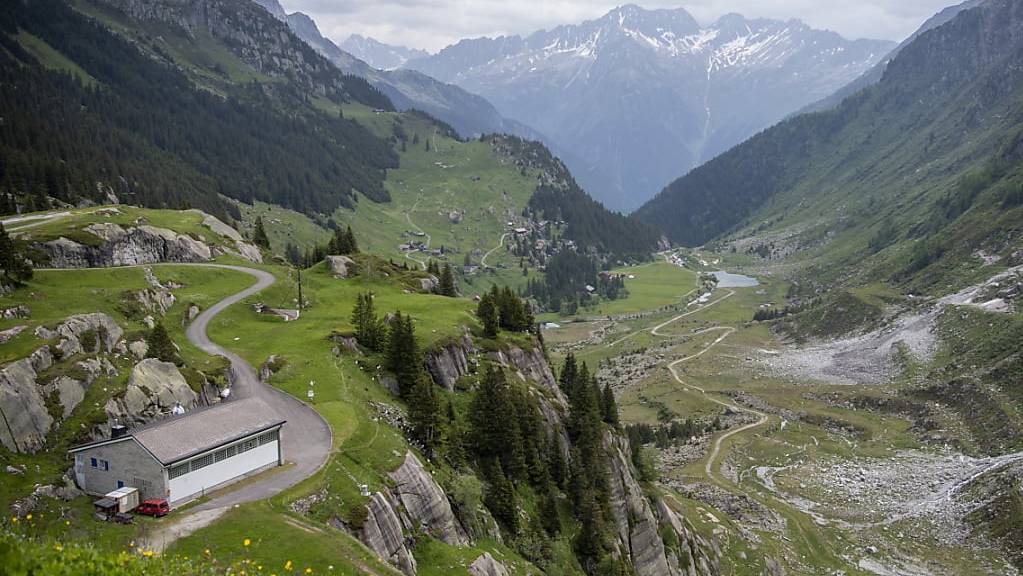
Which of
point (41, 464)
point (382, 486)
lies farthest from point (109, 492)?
point (382, 486)

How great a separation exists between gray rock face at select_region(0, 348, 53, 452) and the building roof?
2.43m

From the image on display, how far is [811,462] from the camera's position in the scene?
325 ft

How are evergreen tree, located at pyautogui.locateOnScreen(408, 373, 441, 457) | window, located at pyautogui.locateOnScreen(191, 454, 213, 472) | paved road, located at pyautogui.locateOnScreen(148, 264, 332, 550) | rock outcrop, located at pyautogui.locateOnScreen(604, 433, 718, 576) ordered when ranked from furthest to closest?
rock outcrop, located at pyautogui.locateOnScreen(604, 433, 718, 576), evergreen tree, located at pyautogui.locateOnScreen(408, 373, 441, 457), window, located at pyautogui.locateOnScreen(191, 454, 213, 472), paved road, located at pyautogui.locateOnScreen(148, 264, 332, 550)

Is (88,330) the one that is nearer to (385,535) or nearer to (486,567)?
(385,535)

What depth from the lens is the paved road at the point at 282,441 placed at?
1315 inches

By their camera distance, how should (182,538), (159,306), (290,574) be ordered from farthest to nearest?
(159,306), (182,538), (290,574)

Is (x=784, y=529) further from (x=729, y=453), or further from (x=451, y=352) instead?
(x=451, y=352)

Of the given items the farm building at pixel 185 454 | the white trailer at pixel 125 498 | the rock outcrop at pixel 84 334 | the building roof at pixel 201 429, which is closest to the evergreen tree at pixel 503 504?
the farm building at pixel 185 454

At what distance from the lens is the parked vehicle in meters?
33.5

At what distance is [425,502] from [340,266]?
59074 millimetres

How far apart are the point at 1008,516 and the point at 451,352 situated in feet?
213

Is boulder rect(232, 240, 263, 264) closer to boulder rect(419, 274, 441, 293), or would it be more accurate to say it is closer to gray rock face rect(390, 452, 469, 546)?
boulder rect(419, 274, 441, 293)

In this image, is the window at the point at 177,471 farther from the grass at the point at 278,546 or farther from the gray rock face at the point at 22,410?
the gray rock face at the point at 22,410

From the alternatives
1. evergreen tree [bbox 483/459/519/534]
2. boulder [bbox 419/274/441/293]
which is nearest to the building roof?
evergreen tree [bbox 483/459/519/534]
